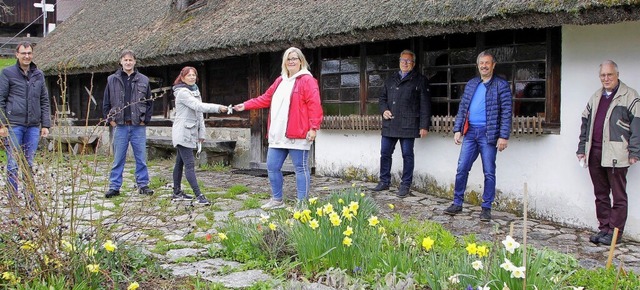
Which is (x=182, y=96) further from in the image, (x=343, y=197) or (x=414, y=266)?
(x=414, y=266)

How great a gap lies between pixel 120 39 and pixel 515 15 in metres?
7.94

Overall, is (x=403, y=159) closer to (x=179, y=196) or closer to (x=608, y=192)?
(x=608, y=192)

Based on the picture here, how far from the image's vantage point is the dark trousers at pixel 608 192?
170 inches

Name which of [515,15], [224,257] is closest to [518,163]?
[515,15]

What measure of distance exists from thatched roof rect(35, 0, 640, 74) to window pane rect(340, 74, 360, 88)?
803 millimetres

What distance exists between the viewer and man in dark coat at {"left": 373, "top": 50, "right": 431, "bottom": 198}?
19.9ft

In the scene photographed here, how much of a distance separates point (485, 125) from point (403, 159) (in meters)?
1.36

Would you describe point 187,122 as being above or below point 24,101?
below

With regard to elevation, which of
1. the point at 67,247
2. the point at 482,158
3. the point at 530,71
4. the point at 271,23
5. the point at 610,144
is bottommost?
the point at 67,247

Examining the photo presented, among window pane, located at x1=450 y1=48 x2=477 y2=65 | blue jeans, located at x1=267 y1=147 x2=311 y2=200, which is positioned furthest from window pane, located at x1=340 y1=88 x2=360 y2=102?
blue jeans, located at x1=267 y1=147 x2=311 y2=200

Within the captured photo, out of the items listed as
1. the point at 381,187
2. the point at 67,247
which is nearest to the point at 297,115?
the point at 381,187

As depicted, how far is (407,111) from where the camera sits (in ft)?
19.9

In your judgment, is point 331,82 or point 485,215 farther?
point 331,82

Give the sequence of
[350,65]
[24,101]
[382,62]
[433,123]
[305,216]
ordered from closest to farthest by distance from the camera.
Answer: [305,216]
[24,101]
[433,123]
[382,62]
[350,65]
